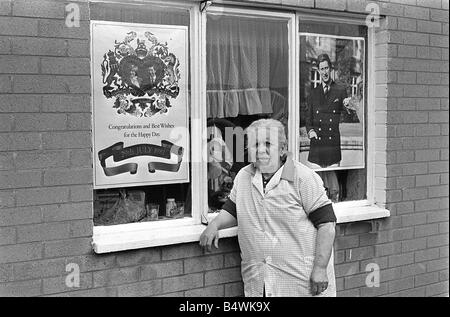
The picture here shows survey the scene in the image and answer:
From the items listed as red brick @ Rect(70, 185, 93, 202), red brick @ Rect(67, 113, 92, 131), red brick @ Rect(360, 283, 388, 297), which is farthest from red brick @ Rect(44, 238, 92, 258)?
red brick @ Rect(360, 283, 388, 297)

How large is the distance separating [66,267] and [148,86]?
1286mm

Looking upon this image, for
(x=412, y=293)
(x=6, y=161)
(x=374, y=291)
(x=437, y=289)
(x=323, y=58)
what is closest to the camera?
(x=6, y=161)

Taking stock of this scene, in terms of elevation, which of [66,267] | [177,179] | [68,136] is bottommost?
[66,267]

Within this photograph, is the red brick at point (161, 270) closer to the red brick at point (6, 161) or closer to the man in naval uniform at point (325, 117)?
the red brick at point (6, 161)

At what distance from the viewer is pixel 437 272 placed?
19.5 ft

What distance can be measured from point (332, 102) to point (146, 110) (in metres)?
1.64

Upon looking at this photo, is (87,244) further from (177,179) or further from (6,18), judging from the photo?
(6,18)

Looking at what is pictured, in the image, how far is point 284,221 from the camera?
13.8 ft

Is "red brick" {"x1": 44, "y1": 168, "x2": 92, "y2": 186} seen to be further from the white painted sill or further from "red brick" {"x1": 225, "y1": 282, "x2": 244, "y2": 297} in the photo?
"red brick" {"x1": 225, "y1": 282, "x2": 244, "y2": 297}

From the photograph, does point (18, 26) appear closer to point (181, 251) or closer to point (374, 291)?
point (181, 251)

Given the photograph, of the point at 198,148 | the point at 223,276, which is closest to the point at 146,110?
the point at 198,148
